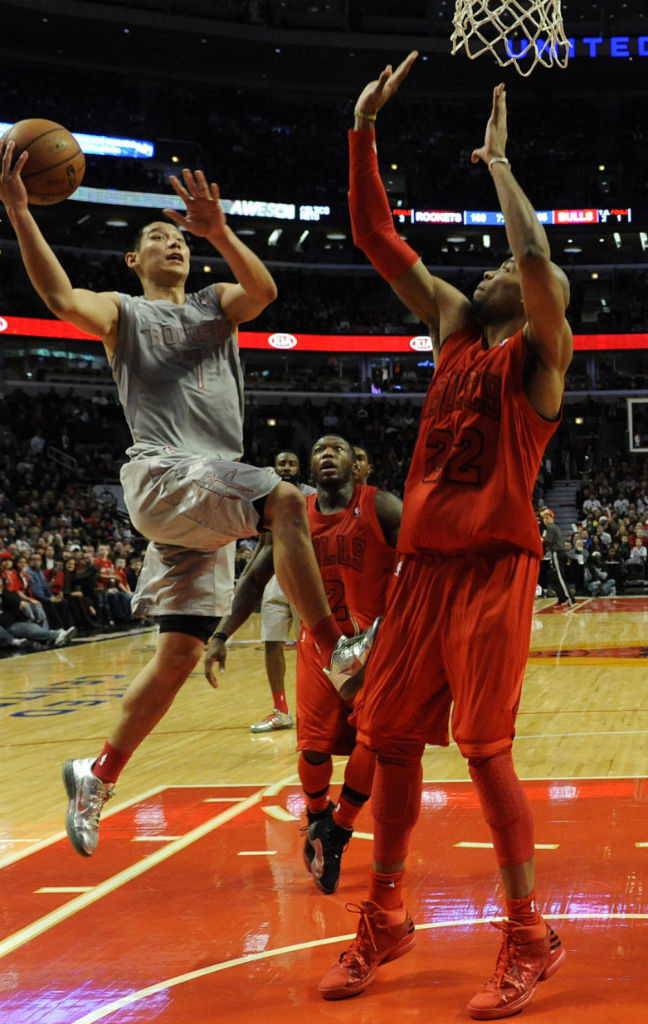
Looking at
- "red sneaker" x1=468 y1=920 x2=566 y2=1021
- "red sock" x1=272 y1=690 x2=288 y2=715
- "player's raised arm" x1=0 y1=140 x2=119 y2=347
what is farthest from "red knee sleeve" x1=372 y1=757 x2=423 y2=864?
"red sock" x1=272 y1=690 x2=288 y2=715

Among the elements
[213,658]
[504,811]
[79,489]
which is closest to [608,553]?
[79,489]

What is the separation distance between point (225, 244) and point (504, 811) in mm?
2177

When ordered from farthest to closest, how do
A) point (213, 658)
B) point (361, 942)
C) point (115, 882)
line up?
1. point (213, 658)
2. point (115, 882)
3. point (361, 942)

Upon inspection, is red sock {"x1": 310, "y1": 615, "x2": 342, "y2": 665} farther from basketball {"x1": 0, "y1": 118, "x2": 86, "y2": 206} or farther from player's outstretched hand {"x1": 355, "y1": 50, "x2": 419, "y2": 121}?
basketball {"x1": 0, "y1": 118, "x2": 86, "y2": 206}

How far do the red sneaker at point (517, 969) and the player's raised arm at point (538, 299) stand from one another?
1486 millimetres

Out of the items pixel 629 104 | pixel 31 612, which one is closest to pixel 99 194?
pixel 629 104

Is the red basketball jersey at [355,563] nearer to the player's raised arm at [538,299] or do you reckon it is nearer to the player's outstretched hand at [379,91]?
the player's raised arm at [538,299]

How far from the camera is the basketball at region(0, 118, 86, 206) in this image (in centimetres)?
404

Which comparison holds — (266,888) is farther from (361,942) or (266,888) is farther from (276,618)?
(276,618)

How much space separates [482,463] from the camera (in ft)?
10.4

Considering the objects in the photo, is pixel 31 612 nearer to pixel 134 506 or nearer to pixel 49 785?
pixel 49 785

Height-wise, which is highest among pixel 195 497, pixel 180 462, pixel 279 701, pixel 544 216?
pixel 544 216

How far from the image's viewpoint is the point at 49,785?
6.21m

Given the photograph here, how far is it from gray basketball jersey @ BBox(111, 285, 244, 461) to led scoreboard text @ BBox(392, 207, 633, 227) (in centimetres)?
3730
